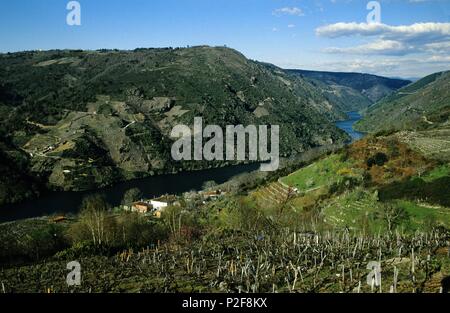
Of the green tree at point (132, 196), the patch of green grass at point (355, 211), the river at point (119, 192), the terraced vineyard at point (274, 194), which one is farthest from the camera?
the green tree at point (132, 196)

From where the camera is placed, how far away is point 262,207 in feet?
238

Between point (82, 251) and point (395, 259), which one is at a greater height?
point (395, 259)

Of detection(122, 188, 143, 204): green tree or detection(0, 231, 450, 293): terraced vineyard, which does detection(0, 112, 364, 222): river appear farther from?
detection(0, 231, 450, 293): terraced vineyard

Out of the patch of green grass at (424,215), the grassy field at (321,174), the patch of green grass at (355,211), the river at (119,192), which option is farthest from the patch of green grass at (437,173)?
the river at (119,192)

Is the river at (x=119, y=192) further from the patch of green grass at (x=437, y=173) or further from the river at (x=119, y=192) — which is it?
the patch of green grass at (x=437, y=173)

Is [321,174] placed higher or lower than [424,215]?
higher

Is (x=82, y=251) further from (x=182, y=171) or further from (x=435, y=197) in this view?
(x=182, y=171)

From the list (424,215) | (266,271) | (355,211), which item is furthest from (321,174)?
(266,271)

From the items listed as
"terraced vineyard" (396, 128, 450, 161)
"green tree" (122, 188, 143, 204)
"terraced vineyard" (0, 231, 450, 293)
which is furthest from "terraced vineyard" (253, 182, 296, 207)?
"green tree" (122, 188, 143, 204)

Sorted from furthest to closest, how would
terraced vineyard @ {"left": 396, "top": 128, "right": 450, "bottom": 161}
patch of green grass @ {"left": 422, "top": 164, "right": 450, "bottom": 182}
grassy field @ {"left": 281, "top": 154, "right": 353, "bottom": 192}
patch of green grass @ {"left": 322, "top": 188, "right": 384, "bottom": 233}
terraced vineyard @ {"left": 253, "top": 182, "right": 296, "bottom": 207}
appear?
1. grassy field @ {"left": 281, "top": 154, "right": 353, "bottom": 192}
2. terraced vineyard @ {"left": 253, "top": 182, "right": 296, "bottom": 207}
3. terraced vineyard @ {"left": 396, "top": 128, "right": 450, "bottom": 161}
4. patch of green grass @ {"left": 422, "top": 164, "right": 450, "bottom": 182}
5. patch of green grass @ {"left": 322, "top": 188, "right": 384, "bottom": 233}

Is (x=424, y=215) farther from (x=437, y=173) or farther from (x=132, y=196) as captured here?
(x=132, y=196)

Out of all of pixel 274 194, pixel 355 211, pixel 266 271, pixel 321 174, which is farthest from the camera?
pixel 321 174
